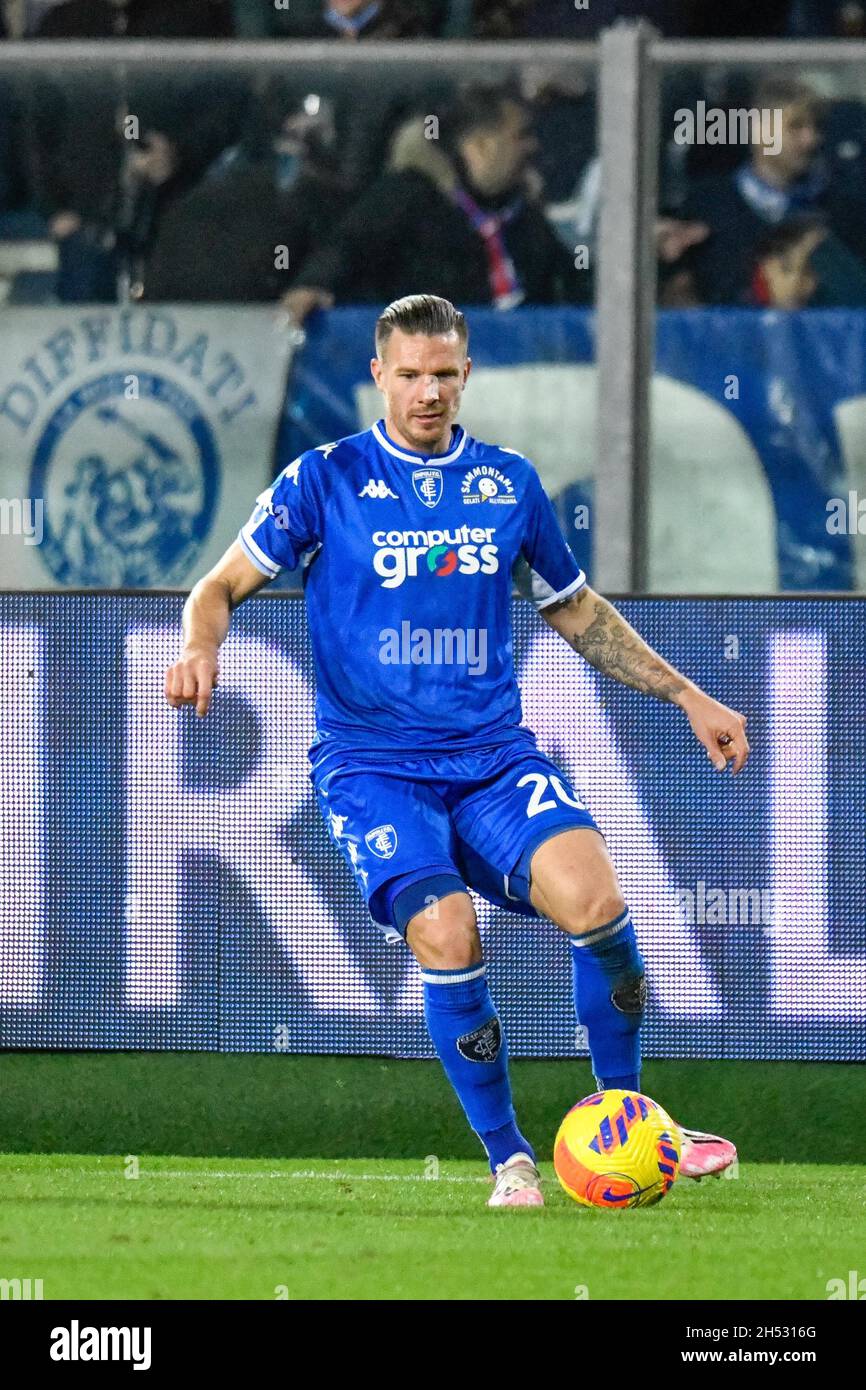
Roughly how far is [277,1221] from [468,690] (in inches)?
46.8

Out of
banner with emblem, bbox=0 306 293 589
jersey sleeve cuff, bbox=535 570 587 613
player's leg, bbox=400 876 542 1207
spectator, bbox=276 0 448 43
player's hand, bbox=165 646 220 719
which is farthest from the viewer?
spectator, bbox=276 0 448 43

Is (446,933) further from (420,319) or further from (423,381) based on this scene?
(420,319)

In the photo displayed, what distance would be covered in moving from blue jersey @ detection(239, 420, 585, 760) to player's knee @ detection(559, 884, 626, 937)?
0.43m

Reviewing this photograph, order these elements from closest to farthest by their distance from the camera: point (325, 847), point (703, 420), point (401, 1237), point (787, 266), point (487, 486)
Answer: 1. point (401, 1237)
2. point (487, 486)
3. point (325, 847)
4. point (703, 420)
5. point (787, 266)

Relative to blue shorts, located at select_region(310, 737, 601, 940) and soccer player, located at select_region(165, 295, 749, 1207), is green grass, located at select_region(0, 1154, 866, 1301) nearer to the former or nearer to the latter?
soccer player, located at select_region(165, 295, 749, 1207)

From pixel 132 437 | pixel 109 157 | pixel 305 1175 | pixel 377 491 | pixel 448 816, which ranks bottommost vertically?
pixel 305 1175

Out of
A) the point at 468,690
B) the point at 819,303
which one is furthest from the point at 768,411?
the point at 468,690

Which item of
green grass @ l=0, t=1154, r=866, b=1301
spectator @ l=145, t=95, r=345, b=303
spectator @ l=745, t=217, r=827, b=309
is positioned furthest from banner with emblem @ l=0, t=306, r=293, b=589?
green grass @ l=0, t=1154, r=866, b=1301

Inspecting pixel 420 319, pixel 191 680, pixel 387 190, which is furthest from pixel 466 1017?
pixel 387 190

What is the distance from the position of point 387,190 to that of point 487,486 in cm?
312

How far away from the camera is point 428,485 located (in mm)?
5668

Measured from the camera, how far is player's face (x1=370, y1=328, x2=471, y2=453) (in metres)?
5.54

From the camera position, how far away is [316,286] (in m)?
8.52

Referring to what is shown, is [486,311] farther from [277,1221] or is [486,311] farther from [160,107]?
[277,1221]
